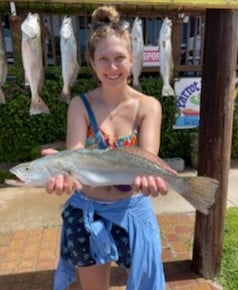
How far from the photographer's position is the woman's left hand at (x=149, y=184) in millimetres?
1864

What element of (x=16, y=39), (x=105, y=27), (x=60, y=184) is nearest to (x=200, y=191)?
(x=60, y=184)

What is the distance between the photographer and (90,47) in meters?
2.09

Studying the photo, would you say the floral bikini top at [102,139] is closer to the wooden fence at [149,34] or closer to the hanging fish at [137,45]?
the hanging fish at [137,45]

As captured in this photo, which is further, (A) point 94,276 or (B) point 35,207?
(B) point 35,207

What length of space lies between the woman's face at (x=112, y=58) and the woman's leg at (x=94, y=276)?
1.02 meters

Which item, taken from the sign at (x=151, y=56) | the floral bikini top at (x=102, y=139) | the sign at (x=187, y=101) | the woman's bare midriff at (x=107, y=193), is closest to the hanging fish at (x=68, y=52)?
the floral bikini top at (x=102, y=139)

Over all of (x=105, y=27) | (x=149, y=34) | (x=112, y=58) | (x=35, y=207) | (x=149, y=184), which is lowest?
(x=35, y=207)

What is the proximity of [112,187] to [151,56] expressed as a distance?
433 cm

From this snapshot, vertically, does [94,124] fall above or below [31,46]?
below

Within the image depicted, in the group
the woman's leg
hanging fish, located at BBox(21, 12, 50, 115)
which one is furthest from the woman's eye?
the woman's leg

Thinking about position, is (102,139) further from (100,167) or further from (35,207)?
(35,207)

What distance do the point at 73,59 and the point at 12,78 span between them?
3.24 m

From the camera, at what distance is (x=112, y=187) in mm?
2127

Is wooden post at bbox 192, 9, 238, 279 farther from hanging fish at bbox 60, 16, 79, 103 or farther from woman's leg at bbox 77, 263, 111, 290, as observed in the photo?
woman's leg at bbox 77, 263, 111, 290
